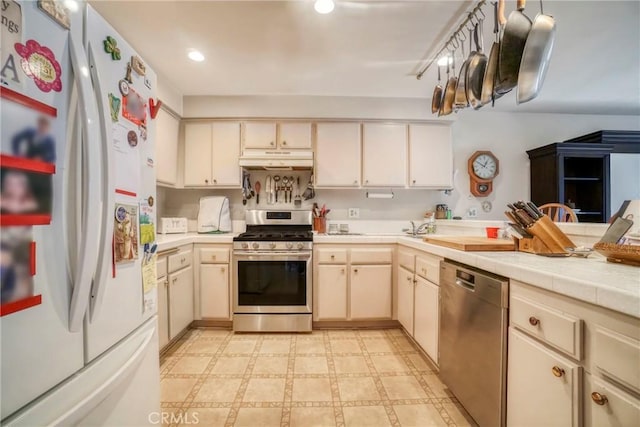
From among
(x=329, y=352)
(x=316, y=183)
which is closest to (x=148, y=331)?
(x=329, y=352)

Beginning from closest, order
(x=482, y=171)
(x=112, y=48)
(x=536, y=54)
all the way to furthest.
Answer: (x=112, y=48) → (x=536, y=54) → (x=482, y=171)

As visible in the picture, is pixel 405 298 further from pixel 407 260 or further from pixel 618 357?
pixel 618 357

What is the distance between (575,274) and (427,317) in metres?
1.13

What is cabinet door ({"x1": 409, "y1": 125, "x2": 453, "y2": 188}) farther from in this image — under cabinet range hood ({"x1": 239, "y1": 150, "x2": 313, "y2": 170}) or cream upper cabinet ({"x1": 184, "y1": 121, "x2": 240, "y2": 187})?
cream upper cabinet ({"x1": 184, "y1": 121, "x2": 240, "y2": 187})

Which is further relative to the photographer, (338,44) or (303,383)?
(338,44)

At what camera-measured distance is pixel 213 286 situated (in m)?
2.45

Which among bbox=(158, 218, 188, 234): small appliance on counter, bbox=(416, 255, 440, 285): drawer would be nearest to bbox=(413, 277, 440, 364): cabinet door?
bbox=(416, 255, 440, 285): drawer

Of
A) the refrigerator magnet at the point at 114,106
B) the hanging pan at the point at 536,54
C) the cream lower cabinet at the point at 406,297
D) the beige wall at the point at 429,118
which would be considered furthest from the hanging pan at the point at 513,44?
the refrigerator magnet at the point at 114,106

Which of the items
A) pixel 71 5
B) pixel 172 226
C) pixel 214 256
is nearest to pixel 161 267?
pixel 214 256

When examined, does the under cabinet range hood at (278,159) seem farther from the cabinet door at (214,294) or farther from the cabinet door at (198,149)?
the cabinet door at (214,294)

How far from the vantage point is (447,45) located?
1.90 m

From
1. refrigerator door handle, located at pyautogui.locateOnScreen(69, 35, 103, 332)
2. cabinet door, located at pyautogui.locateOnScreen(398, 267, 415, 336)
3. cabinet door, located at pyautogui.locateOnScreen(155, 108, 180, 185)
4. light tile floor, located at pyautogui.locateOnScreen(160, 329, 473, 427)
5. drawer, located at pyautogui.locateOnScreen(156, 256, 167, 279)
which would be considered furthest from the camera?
cabinet door, located at pyautogui.locateOnScreen(155, 108, 180, 185)

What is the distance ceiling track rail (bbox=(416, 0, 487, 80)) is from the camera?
1.54 metres

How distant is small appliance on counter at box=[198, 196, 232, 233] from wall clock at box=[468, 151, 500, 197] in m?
3.06
